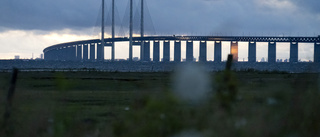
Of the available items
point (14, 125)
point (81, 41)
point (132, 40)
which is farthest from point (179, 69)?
point (81, 41)

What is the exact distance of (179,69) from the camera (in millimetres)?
5016

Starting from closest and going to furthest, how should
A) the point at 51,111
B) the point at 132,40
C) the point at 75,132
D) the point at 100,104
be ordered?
the point at 75,132 → the point at 51,111 → the point at 100,104 → the point at 132,40

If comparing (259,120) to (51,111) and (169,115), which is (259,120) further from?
(51,111)

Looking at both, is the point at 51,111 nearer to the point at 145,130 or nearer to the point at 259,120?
the point at 145,130

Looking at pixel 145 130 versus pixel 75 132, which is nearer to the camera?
pixel 145 130

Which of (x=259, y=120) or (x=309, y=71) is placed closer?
(x=259, y=120)

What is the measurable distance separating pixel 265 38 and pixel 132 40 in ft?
91.3

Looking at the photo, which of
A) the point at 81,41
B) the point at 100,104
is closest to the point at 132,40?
the point at 81,41

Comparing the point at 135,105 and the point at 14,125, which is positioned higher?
the point at 135,105

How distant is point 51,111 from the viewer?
7.00 metres

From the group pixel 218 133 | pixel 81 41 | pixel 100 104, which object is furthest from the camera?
pixel 81 41

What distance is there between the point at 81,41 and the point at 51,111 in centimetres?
10874

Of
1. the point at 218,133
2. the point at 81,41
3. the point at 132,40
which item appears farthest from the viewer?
the point at 81,41

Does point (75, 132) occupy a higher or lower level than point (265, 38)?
lower
